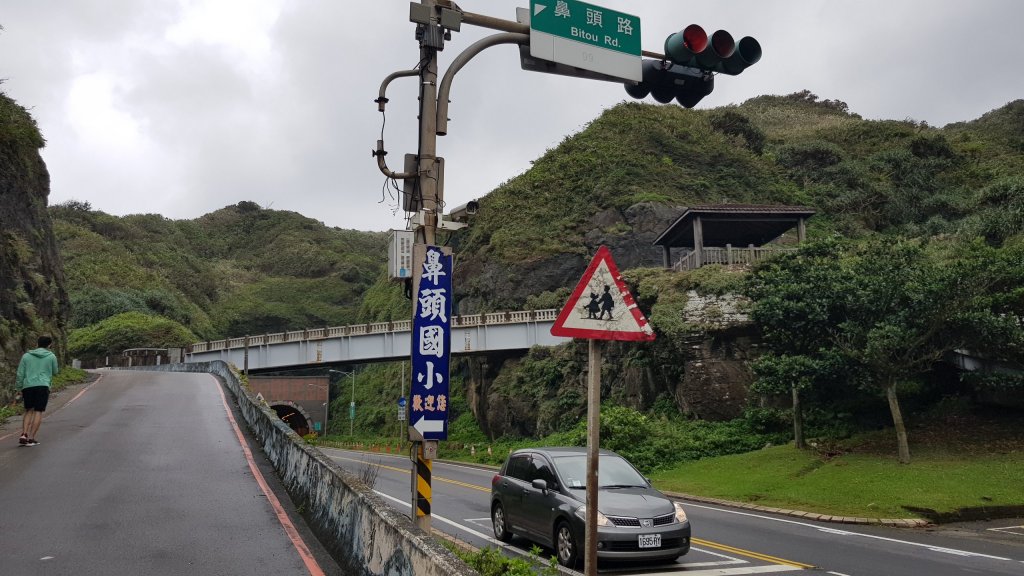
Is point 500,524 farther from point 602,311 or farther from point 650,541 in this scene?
point 602,311

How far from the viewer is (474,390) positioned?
4959 centimetres

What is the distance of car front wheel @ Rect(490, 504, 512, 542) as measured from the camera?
1171cm

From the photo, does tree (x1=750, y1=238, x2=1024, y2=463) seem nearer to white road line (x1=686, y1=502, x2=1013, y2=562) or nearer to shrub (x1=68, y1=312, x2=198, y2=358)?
white road line (x1=686, y1=502, x2=1013, y2=562)

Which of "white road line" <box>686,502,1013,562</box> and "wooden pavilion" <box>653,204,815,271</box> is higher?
"wooden pavilion" <box>653,204,815,271</box>

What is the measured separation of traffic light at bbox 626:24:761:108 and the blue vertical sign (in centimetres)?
312

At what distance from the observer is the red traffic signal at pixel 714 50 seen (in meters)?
7.47

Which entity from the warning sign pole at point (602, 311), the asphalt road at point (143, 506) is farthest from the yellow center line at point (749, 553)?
the asphalt road at point (143, 506)

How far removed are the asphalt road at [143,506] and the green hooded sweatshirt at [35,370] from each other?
1334 mm

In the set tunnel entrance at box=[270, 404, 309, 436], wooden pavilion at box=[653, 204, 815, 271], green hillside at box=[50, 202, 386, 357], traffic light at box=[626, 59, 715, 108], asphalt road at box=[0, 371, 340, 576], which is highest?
green hillside at box=[50, 202, 386, 357]

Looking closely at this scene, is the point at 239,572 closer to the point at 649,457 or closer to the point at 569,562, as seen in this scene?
the point at 569,562

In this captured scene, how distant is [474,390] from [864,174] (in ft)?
137

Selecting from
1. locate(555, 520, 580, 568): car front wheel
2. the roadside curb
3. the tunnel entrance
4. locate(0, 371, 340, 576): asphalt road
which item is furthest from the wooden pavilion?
the tunnel entrance

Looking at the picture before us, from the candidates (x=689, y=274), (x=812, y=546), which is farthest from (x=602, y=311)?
(x=689, y=274)

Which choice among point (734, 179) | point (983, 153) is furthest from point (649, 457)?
point (983, 153)
